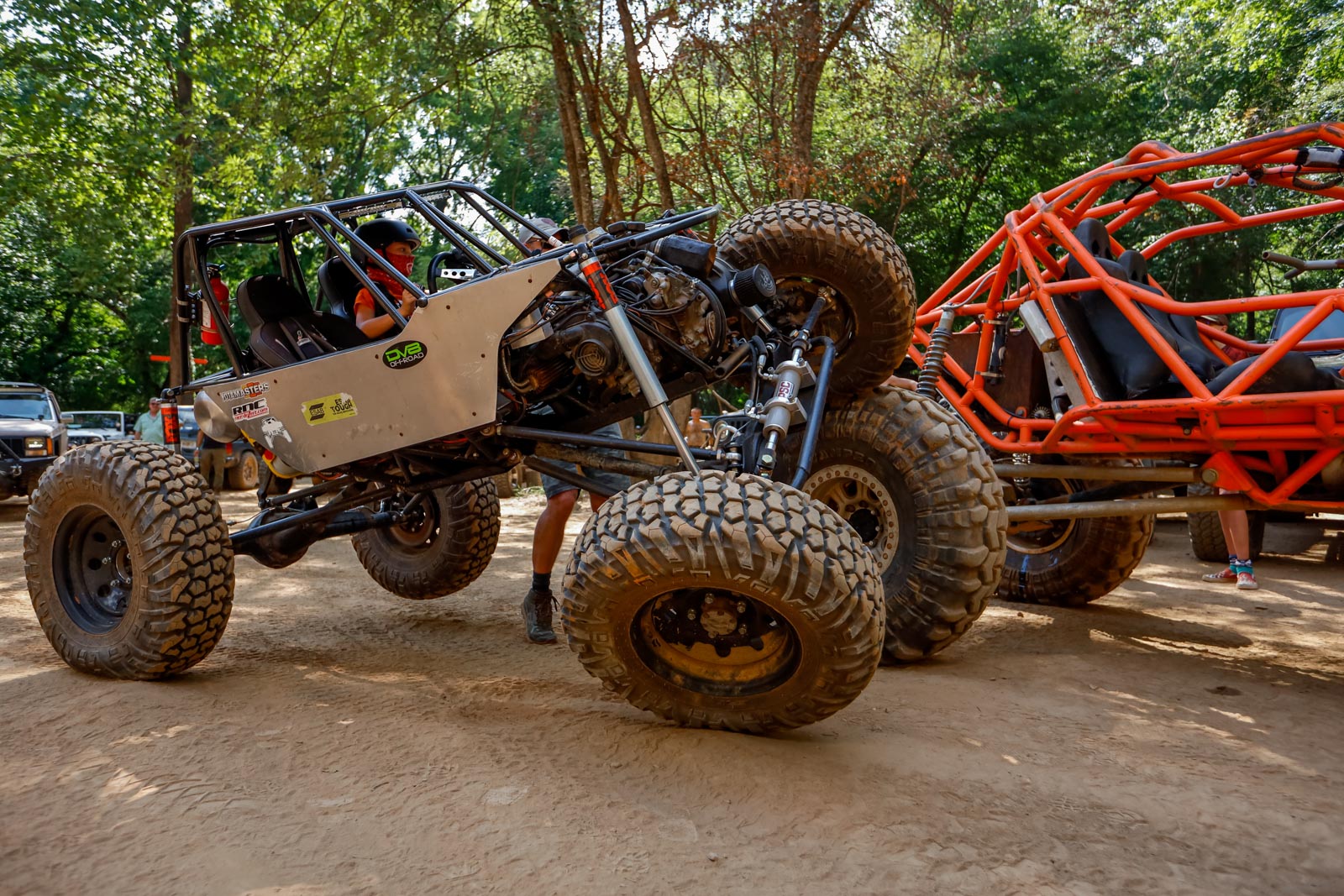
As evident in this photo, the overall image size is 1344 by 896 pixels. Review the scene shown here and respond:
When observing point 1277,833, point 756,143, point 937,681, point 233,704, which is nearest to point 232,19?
point 756,143

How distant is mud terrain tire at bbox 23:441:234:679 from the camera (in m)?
4.11

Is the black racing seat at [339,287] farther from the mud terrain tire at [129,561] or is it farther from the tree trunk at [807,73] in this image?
the tree trunk at [807,73]

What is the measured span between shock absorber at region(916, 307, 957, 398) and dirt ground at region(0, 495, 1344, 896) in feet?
4.74

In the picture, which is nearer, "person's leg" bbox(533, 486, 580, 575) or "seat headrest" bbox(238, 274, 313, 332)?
"seat headrest" bbox(238, 274, 313, 332)

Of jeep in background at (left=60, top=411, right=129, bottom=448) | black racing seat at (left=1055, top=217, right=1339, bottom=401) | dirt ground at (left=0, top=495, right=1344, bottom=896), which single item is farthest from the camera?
jeep in background at (left=60, top=411, right=129, bottom=448)

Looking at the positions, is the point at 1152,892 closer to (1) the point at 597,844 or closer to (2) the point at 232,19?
(1) the point at 597,844

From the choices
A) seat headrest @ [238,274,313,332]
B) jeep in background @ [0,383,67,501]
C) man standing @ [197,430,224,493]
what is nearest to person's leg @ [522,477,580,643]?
seat headrest @ [238,274,313,332]

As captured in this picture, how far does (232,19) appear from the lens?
14.4 metres

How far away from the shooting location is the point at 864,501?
477 centimetres

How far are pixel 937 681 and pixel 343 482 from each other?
2927mm

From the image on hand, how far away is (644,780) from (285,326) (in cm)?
283

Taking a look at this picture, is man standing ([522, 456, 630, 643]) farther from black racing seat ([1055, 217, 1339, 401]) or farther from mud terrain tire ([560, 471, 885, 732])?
black racing seat ([1055, 217, 1339, 401])

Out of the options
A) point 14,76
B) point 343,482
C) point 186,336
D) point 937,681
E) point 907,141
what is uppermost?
point 14,76

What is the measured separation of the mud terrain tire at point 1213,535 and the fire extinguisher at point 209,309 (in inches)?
277
